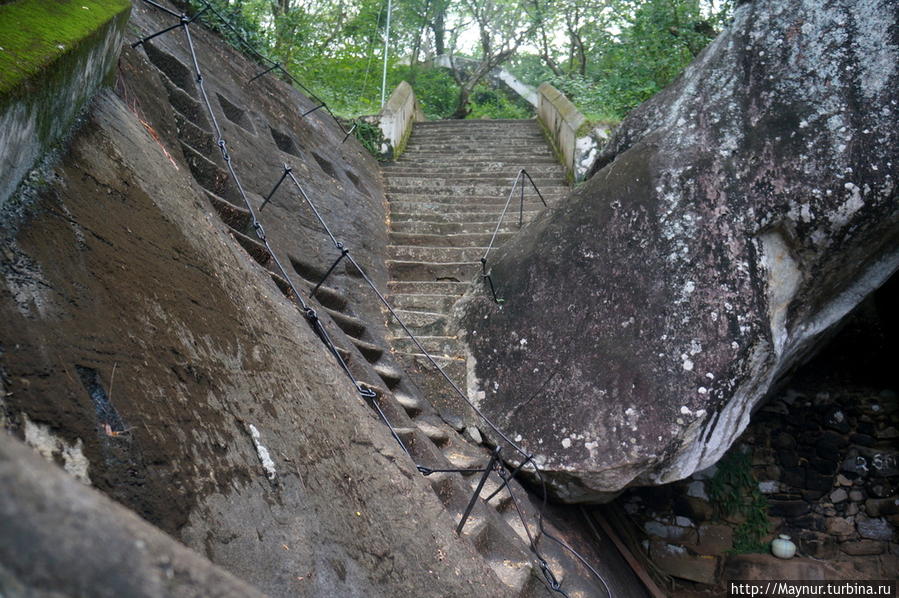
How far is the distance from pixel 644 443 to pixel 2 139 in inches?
152

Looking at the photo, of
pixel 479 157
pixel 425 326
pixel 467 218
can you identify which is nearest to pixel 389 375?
pixel 425 326

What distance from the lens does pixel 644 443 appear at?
4.64 meters

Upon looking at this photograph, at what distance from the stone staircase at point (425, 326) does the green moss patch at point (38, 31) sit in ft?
4.36

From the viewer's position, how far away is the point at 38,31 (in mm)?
2697

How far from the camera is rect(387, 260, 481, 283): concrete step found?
22.0ft

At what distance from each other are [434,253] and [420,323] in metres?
1.30

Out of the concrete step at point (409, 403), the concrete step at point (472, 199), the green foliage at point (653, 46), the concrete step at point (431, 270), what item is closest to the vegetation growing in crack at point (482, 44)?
the green foliage at point (653, 46)

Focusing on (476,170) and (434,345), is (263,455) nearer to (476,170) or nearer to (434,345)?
(434,345)

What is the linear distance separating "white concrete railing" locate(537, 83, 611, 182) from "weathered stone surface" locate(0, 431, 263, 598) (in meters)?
7.18

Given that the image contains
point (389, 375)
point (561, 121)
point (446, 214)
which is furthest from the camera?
point (561, 121)

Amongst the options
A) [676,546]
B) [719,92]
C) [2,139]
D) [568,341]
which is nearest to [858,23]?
[719,92]

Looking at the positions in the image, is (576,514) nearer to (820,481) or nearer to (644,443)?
(644,443)

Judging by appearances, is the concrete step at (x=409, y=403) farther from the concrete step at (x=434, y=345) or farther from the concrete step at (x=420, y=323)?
the concrete step at (x=420, y=323)

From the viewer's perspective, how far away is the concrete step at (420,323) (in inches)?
230
